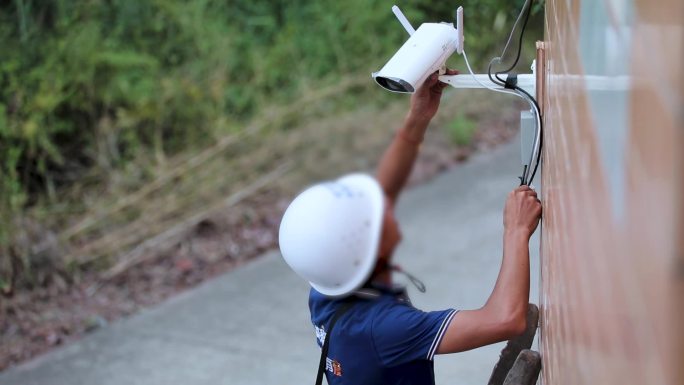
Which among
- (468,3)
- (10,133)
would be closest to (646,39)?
(468,3)

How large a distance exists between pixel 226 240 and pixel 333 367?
4.04 metres

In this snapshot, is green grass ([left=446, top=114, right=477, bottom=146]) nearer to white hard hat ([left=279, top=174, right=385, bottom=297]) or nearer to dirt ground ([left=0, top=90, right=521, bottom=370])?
dirt ground ([left=0, top=90, right=521, bottom=370])

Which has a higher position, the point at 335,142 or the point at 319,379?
the point at 319,379

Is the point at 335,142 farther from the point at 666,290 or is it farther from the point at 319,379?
the point at 666,290

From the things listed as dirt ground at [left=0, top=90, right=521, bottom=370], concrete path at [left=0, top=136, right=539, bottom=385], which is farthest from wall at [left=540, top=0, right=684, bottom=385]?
dirt ground at [left=0, top=90, right=521, bottom=370]

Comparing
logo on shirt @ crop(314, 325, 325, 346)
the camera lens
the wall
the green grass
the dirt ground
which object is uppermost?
the wall

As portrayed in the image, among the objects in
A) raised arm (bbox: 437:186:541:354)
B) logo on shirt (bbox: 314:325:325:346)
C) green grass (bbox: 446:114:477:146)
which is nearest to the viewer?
raised arm (bbox: 437:186:541:354)

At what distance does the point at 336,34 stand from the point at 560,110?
679 cm

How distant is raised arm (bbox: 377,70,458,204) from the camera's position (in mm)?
2621

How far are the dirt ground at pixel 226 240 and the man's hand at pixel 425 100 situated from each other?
313cm

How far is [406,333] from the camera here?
220cm

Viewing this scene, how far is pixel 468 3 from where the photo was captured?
A: 4262 mm

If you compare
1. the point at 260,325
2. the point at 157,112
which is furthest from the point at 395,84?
the point at 157,112

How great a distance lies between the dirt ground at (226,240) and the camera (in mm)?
5258
